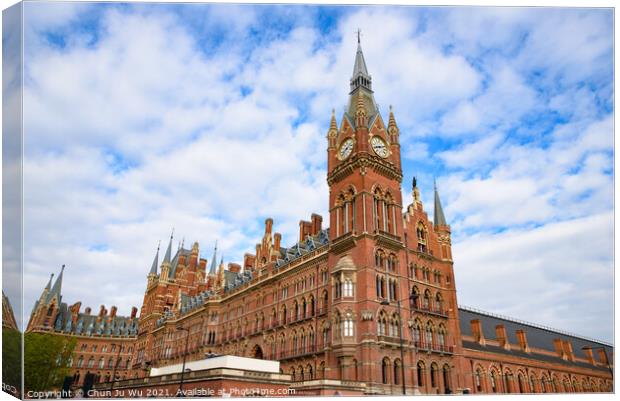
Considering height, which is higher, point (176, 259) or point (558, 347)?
point (176, 259)

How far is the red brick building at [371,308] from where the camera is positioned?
42812mm

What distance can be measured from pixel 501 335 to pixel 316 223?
2786 cm

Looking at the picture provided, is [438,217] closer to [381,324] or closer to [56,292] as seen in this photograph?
[381,324]

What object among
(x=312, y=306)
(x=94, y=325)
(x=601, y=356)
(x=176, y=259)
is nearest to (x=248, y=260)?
(x=312, y=306)

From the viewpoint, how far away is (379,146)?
51719 mm

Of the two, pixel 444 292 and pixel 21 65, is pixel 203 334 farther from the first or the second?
pixel 21 65

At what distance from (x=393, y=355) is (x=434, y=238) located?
56.1ft

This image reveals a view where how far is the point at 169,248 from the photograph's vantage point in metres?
106

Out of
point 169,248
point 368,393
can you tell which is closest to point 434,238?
point 368,393

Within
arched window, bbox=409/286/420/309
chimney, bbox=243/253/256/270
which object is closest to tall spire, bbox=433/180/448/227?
arched window, bbox=409/286/420/309

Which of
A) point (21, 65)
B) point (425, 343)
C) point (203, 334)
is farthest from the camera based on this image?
point (203, 334)

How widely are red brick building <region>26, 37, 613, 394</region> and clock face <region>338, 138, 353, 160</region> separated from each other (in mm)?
183

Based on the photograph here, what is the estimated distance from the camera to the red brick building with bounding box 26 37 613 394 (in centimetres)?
4281

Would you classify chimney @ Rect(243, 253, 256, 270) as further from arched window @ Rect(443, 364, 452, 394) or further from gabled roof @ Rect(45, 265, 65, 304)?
gabled roof @ Rect(45, 265, 65, 304)
